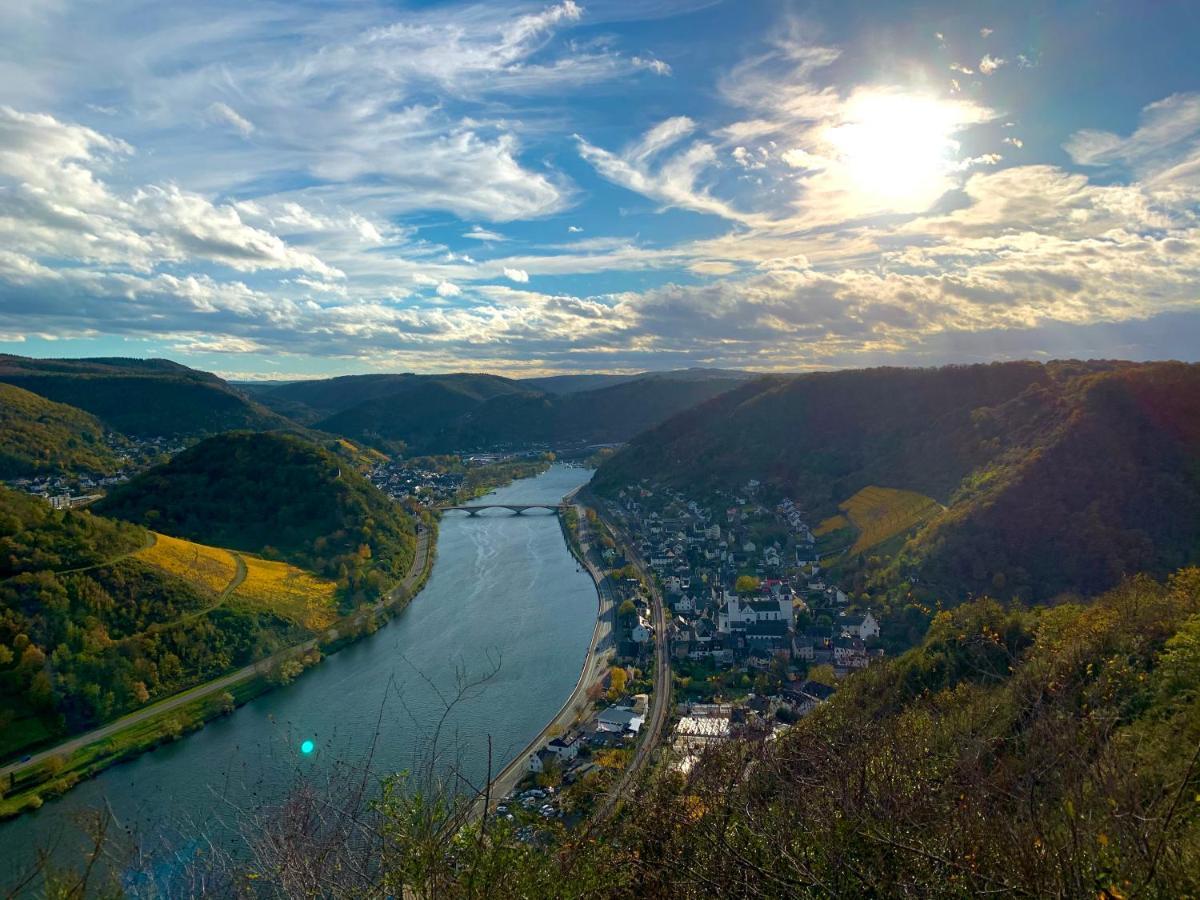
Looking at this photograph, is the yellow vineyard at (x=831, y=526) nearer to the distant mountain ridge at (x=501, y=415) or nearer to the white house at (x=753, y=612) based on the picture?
the white house at (x=753, y=612)

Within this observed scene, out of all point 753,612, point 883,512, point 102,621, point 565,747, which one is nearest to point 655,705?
point 565,747

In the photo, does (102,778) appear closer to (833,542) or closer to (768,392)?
(833,542)

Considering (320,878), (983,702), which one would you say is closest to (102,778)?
(320,878)

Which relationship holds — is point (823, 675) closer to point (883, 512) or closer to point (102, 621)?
point (883, 512)

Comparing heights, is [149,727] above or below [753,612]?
below

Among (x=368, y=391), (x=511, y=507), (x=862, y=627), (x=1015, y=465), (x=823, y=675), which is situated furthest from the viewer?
(x=368, y=391)

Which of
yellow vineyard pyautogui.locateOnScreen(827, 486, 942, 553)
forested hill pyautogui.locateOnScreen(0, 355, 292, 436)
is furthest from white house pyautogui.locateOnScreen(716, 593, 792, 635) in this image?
forested hill pyautogui.locateOnScreen(0, 355, 292, 436)
